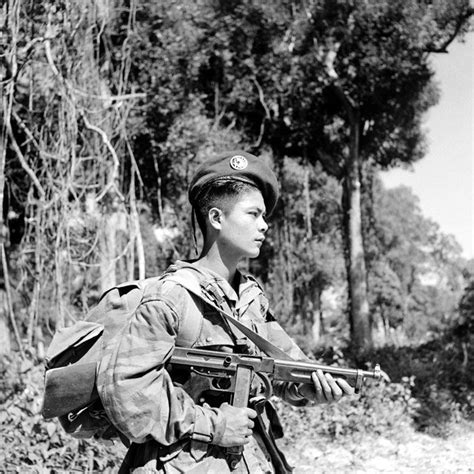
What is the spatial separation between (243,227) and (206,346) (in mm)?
358

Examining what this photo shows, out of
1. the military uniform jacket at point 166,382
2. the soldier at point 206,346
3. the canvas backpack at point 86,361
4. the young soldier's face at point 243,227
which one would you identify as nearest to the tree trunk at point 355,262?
the soldier at point 206,346

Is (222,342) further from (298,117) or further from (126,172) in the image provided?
(298,117)

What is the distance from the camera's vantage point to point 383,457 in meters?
6.05

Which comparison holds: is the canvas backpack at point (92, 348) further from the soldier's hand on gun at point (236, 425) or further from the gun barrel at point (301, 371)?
the soldier's hand on gun at point (236, 425)

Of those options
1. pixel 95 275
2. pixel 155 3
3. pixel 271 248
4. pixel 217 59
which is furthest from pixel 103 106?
pixel 271 248

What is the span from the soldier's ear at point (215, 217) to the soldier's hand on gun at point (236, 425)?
20.1 inches

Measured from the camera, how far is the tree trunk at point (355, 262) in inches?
439

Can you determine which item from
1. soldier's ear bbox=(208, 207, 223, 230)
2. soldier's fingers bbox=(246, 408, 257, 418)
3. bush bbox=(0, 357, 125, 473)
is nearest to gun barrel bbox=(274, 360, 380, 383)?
soldier's fingers bbox=(246, 408, 257, 418)

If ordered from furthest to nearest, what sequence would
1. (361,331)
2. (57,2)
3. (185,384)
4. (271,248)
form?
(271,248) < (361,331) < (57,2) < (185,384)

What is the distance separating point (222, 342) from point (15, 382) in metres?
4.02

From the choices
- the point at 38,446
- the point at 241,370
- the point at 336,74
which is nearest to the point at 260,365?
the point at 241,370

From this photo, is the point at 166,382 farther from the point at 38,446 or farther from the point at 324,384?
the point at 38,446

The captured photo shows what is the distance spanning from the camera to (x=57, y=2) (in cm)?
493

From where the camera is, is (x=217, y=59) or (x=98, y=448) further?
(x=217, y=59)
